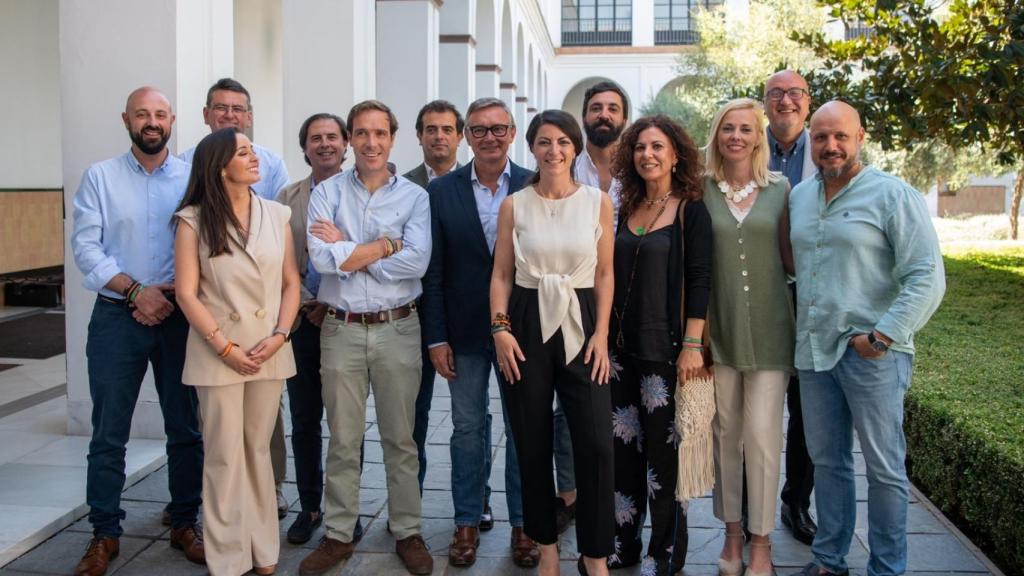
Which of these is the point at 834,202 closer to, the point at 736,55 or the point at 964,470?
the point at 964,470

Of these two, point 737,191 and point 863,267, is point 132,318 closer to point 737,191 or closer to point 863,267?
point 737,191

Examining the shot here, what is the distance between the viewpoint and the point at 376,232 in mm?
4125

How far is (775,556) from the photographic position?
14.3ft

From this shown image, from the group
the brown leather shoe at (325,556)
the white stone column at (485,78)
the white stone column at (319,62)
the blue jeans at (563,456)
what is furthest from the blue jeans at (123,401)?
the white stone column at (485,78)

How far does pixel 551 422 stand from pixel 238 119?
237 cm

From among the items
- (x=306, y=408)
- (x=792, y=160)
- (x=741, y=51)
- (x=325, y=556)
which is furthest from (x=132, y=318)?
(x=741, y=51)

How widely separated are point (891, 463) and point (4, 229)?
11.1m

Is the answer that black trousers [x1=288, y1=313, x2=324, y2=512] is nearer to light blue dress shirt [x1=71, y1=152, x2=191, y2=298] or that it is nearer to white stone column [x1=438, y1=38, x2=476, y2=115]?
light blue dress shirt [x1=71, y1=152, x2=191, y2=298]

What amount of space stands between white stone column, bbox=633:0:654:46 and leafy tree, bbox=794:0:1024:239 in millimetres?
31660

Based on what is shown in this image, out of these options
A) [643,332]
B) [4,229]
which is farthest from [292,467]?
[4,229]

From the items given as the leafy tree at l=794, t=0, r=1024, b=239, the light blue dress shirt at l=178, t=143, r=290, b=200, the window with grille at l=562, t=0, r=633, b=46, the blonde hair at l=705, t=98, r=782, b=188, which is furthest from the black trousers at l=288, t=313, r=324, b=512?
the window with grille at l=562, t=0, r=633, b=46

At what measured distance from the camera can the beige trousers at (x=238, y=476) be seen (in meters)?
3.93

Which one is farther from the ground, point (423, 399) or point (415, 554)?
point (423, 399)

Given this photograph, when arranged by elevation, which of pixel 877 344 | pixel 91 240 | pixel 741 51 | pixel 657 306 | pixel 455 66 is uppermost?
pixel 741 51
